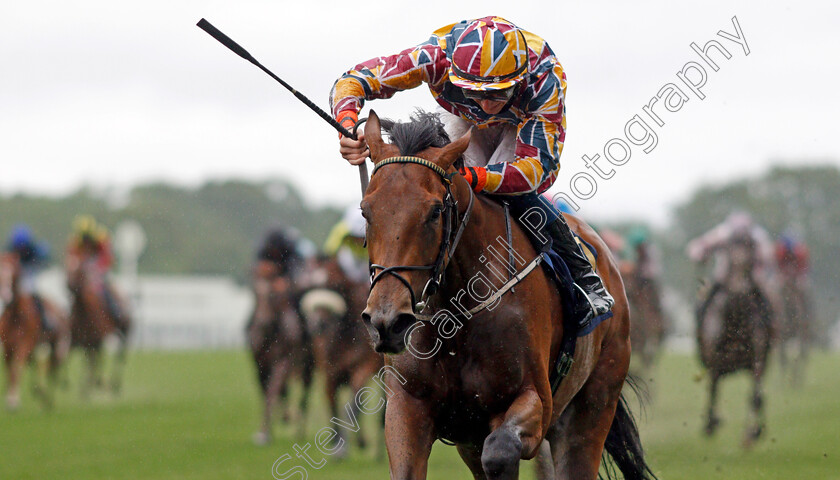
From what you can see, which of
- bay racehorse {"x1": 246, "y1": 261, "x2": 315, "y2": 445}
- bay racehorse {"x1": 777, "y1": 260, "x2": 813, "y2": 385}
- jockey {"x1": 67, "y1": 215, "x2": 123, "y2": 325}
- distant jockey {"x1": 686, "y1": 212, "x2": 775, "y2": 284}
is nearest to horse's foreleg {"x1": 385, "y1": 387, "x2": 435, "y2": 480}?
distant jockey {"x1": 686, "y1": 212, "x2": 775, "y2": 284}

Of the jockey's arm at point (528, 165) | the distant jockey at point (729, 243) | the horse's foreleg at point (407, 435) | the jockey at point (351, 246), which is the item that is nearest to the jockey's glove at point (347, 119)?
the jockey's arm at point (528, 165)

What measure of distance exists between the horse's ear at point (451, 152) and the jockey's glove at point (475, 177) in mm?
207

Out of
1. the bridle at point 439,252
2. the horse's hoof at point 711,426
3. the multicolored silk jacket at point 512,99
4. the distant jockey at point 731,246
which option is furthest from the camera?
the distant jockey at point 731,246

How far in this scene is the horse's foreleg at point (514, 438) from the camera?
12.1ft

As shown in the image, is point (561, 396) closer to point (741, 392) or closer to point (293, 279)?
point (293, 279)

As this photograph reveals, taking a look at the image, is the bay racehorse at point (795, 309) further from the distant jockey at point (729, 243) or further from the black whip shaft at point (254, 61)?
the black whip shaft at point (254, 61)

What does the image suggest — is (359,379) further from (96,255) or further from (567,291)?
(96,255)

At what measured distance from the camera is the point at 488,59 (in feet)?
13.4

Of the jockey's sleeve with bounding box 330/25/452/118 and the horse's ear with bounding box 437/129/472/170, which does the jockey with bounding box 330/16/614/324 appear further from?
the horse's ear with bounding box 437/129/472/170

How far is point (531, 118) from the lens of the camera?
4.32 metres

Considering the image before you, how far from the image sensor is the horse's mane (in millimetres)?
3760

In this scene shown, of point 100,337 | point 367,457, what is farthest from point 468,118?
point 100,337

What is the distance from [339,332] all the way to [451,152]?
22.5ft

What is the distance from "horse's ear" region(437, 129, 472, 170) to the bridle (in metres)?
0.04
